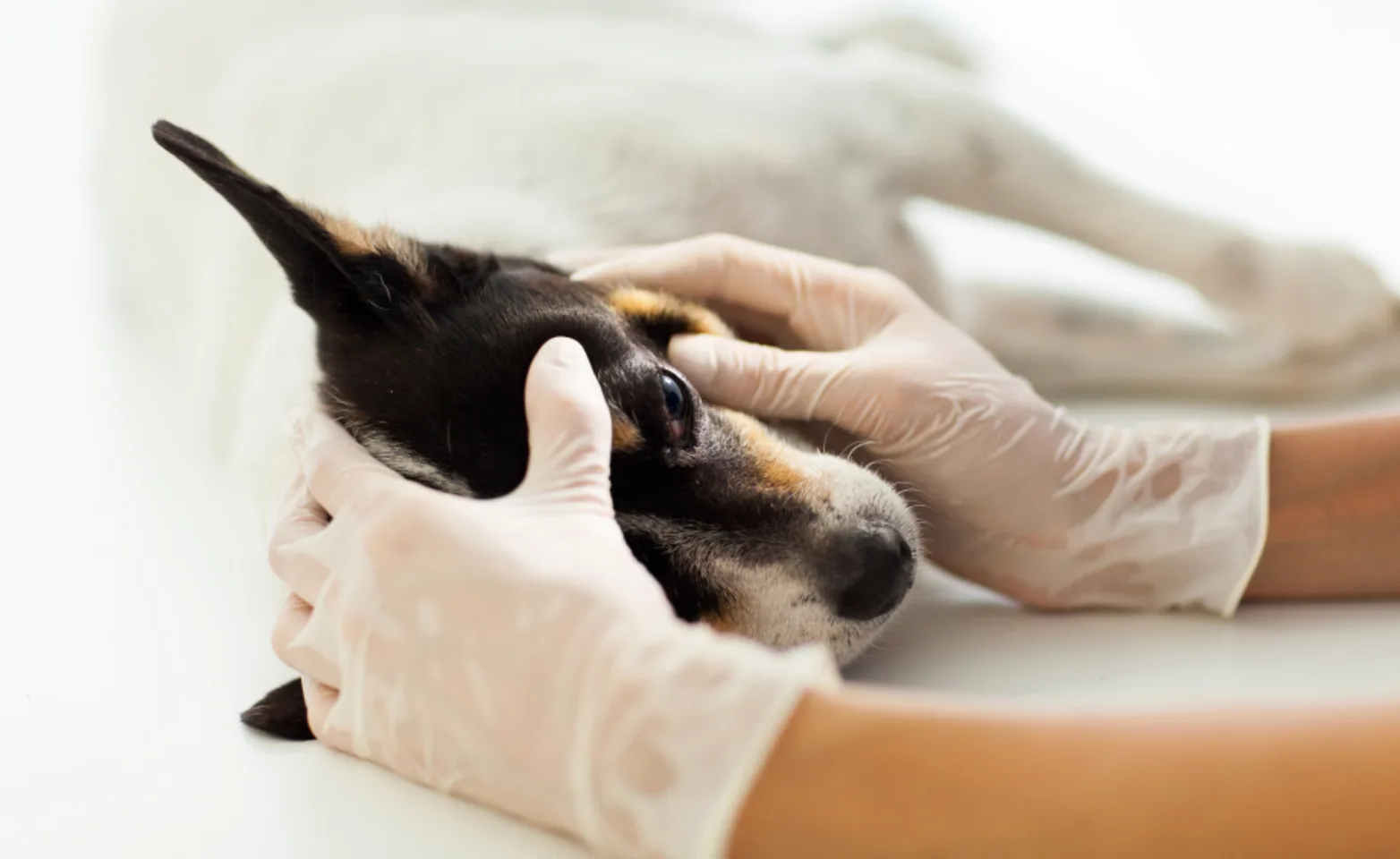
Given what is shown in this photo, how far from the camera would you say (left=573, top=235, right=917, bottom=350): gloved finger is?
193 centimetres

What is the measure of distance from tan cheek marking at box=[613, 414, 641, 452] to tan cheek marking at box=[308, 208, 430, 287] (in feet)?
1.19

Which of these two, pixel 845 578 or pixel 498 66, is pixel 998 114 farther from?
pixel 845 578

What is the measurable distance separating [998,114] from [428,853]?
6.19 ft

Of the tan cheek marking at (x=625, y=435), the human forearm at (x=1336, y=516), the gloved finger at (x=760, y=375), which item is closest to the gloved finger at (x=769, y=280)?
the gloved finger at (x=760, y=375)

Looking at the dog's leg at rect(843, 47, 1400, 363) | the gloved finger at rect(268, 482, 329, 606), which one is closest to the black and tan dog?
the gloved finger at rect(268, 482, 329, 606)

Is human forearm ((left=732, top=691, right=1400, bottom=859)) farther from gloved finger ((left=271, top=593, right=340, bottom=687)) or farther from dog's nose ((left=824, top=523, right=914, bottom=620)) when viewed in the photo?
gloved finger ((left=271, top=593, right=340, bottom=687))

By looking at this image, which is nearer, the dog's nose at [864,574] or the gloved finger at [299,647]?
the gloved finger at [299,647]

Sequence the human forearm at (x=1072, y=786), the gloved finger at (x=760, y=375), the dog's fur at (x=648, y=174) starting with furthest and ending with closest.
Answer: the dog's fur at (x=648, y=174) < the gloved finger at (x=760, y=375) < the human forearm at (x=1072, y=786)

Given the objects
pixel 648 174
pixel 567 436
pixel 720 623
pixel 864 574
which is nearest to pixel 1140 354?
pixel 648 174

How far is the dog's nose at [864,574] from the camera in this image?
1550 mm

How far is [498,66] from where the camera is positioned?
2.60m

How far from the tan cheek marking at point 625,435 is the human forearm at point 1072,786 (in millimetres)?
569

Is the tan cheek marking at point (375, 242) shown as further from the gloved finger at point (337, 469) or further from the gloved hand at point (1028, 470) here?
the gloved hand at point (1028, 470)

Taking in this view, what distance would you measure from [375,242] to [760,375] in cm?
56
